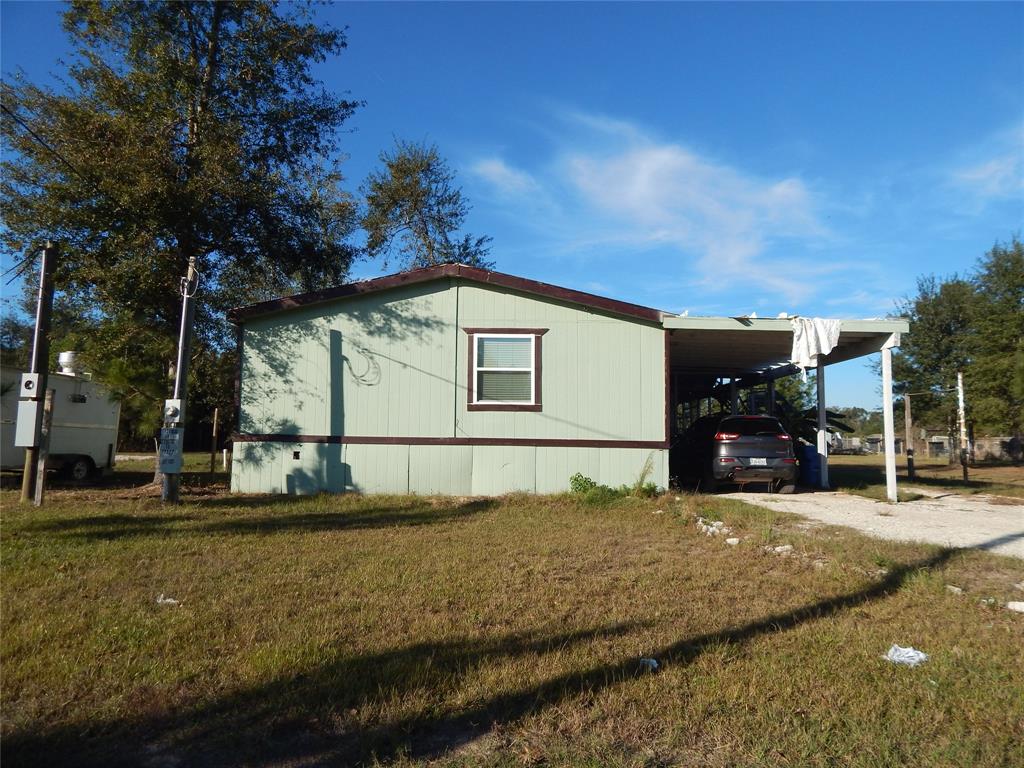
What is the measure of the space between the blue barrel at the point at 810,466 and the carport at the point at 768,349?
0.80 ft

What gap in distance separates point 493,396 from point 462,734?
8766 mm

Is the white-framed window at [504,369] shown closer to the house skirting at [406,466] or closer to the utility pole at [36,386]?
the house skirting at [406,466]

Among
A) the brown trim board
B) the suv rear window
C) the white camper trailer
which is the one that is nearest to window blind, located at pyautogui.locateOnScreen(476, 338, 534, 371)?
the brown trim board

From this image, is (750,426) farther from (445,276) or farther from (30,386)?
(30,386)

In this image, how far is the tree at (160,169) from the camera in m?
11.0

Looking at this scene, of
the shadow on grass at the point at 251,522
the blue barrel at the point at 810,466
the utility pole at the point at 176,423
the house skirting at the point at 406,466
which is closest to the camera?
the shadow on grass at the point at 251,522

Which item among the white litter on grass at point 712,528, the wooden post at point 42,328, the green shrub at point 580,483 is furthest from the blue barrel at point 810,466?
the wooden post at point 42,328

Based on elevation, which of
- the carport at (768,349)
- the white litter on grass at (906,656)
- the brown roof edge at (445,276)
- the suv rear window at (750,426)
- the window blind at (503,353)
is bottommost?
the white litter on grass at (906,656)

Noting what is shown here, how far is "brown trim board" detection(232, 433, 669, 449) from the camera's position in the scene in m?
11.5

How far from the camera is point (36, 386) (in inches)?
366

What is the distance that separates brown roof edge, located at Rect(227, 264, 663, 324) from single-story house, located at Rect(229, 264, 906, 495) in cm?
3

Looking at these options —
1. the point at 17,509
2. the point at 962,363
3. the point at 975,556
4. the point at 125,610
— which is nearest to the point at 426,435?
the point at 17,509

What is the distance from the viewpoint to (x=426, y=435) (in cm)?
1155

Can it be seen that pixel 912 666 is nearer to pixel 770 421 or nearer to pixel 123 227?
pixel 770 421
